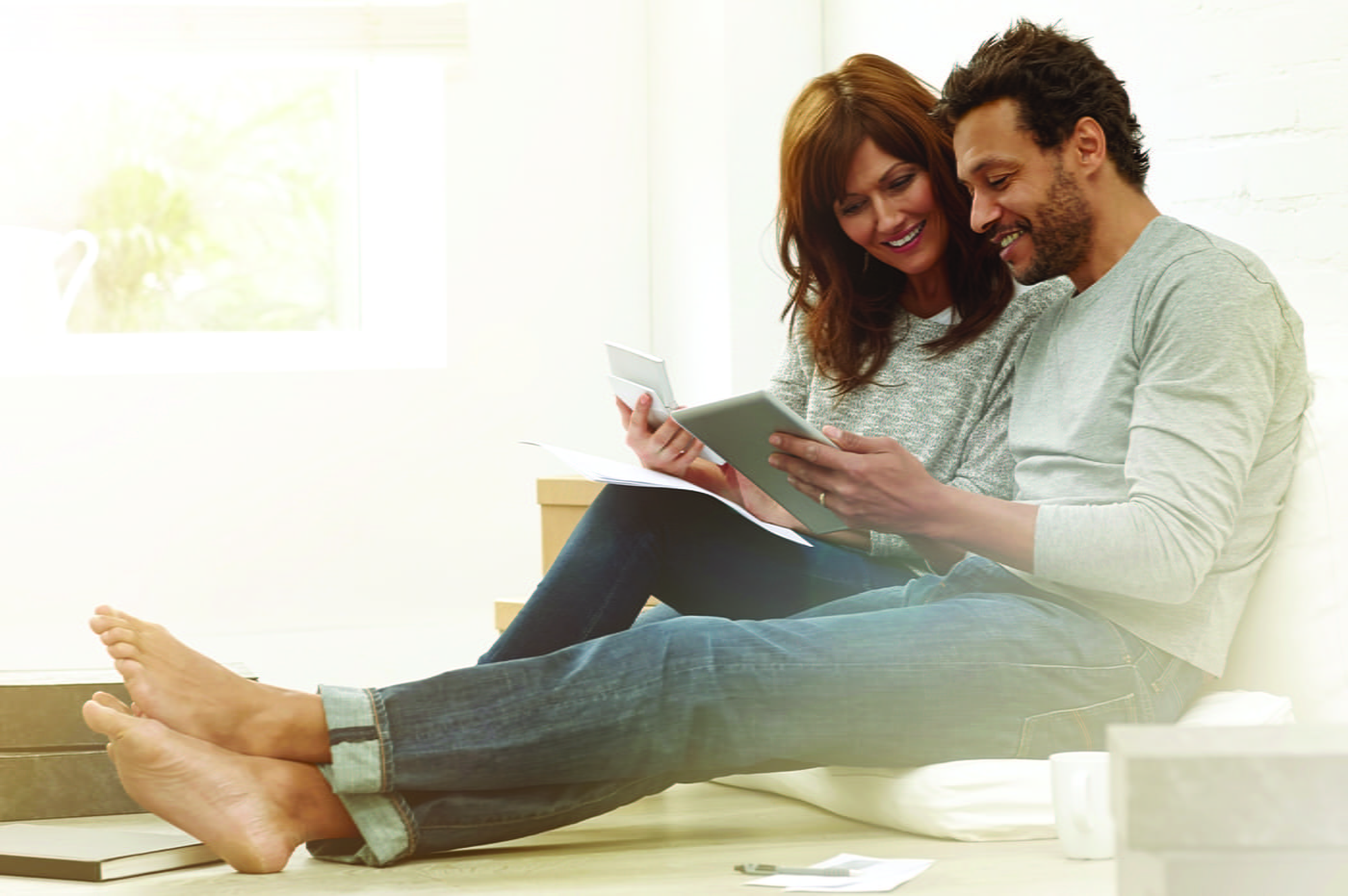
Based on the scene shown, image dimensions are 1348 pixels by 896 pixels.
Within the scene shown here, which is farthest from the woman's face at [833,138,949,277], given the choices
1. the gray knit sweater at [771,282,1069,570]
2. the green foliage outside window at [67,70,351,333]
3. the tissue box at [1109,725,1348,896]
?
the green foliage outside window at [67,70,351,333]

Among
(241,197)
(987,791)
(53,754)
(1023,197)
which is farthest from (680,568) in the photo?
(241,197)

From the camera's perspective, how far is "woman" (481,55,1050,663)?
189 centimetres

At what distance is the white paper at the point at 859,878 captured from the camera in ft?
4.57

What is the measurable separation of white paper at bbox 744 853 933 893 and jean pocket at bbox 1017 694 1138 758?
0.18 meters

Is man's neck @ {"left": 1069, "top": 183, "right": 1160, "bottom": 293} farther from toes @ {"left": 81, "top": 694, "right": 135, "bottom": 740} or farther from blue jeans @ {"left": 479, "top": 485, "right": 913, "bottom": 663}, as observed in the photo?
toes @ {"left": 81, "top": 694, "right": 135, "bottom": 740}

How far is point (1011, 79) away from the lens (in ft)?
5.68

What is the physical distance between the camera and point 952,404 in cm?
199

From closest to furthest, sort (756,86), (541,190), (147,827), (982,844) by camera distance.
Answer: (982,844) → (147,827) → (756,86) → (541,190)

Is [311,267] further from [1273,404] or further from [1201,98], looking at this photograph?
[1273,404]

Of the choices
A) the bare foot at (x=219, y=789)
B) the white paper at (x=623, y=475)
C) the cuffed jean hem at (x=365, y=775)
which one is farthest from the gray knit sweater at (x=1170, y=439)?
the bare foot at (x=219, y=789)

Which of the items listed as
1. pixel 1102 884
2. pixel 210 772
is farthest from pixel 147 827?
pixel 1102 884

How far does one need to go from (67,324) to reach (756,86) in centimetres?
174

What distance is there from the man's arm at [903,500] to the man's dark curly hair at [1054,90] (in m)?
0.45

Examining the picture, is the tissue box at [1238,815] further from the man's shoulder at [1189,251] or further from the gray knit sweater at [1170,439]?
the man's shoulder at [1189,251]
